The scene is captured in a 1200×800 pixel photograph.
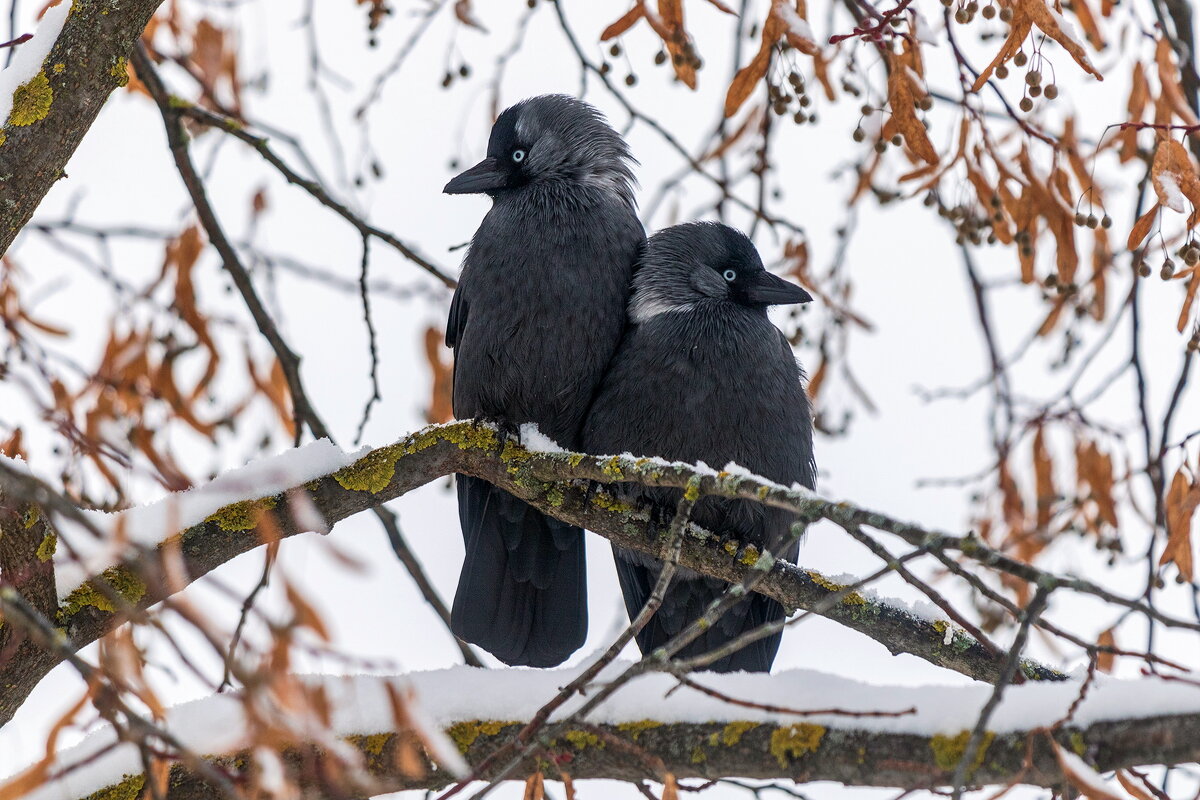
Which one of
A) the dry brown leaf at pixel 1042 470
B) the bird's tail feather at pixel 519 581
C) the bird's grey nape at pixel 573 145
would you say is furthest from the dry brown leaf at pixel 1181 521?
the bird's grey nape at pixel 573 145

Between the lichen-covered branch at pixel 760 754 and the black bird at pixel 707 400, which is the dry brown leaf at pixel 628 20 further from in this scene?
the lichen-covered branch at pixel 760 754

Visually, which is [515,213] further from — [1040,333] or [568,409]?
[1040,333]

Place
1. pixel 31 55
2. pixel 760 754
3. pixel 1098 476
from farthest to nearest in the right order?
pixel 1098 476, pixel 31 55, pixel 760 754

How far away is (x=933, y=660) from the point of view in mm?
3002

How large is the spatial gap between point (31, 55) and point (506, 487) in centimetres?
160

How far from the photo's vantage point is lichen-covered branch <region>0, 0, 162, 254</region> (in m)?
2.69

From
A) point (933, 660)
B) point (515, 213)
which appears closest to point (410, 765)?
point (933, 660)

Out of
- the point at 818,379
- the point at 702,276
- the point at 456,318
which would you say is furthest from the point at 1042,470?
the point at 456,318

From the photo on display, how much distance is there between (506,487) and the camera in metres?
3.46

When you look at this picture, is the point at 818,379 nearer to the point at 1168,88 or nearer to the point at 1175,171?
the point at 1168,88

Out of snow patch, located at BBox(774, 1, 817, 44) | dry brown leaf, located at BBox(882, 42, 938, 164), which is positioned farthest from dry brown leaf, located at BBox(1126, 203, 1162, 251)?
snow patch, located at BBox(774, 1, 817, 44)

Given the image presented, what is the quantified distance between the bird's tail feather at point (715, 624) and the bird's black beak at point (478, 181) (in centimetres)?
149

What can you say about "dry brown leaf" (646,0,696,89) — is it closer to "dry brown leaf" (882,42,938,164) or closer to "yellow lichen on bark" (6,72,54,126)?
"dry brown leaf" (882,42,938,164)

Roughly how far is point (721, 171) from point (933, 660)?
2.68m
